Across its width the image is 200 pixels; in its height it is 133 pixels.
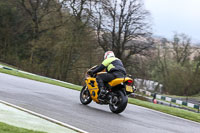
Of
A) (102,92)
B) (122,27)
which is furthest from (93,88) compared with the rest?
(122,27)

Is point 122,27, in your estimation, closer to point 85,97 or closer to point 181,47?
point 85,97

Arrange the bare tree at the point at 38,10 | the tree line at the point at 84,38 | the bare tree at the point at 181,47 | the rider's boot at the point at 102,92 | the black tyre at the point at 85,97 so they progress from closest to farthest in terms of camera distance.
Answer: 1. the rider's boot at the point at 102,92
2. the black tyre at the point at 85,97
3. the tree line at the point at 84,38
4. the bare tree at the point at 38,10
5. the bare tree at the point at 181,47

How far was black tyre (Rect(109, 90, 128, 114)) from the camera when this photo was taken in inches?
399

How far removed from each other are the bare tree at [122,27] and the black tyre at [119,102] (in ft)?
97.3

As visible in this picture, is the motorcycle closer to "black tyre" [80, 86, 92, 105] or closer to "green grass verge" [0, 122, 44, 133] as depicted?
"black tyre" [80, 86, 92, 105]

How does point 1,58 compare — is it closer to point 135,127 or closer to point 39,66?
point 39,66

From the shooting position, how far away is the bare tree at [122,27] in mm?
40188

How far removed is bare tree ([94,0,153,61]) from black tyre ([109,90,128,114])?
97.3 feet

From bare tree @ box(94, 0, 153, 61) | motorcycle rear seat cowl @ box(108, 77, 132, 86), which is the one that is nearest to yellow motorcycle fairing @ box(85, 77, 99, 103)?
motorcycle rear seat cowl @ box(108, 77, 132, 86)

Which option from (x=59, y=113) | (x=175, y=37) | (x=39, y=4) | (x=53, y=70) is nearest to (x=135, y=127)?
(x=59, y=113)

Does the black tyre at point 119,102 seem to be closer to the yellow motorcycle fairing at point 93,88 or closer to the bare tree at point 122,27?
the yellow motorcycle fairing at point 93,88

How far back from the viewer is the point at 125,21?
40.8 m

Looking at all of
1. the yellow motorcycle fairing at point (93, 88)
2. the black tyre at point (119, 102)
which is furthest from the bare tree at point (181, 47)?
the black tyre at point (119, 102)

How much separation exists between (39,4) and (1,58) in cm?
895
